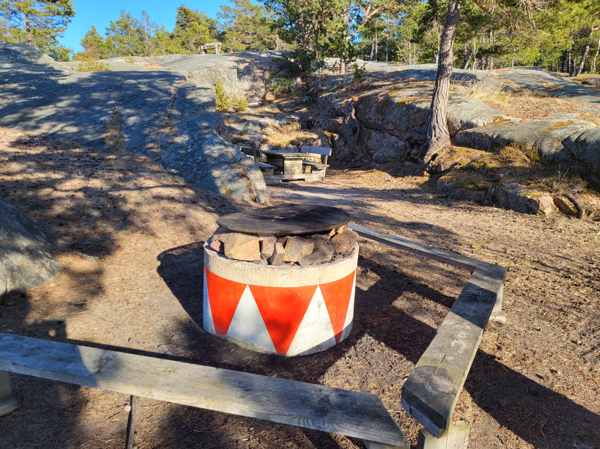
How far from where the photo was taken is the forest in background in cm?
1167

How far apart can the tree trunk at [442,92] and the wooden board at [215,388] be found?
10800 millimetres

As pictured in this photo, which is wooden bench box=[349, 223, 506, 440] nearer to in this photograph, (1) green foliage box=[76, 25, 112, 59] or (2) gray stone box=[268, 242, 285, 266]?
(2) gray stone box=[268, 242, 285, 266]

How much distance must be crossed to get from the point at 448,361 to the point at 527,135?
356 inches

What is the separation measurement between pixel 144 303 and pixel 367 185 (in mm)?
8807

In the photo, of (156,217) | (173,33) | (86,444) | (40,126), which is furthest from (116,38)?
(86,444)

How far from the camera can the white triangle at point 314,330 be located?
273 centimetres

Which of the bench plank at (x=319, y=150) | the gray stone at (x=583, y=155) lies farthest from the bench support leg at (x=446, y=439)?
the bench plank at (x=319, y=150)

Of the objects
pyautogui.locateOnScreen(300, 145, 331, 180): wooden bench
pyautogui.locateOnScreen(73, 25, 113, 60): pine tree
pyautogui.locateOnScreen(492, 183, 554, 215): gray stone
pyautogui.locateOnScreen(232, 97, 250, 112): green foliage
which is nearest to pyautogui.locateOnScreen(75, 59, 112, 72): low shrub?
pyautogui.locateOnScreen(232, 97, 250, 112): green foliage

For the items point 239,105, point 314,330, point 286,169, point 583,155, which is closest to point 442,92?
point 583,155

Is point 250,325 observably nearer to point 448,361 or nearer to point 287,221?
point 287,221

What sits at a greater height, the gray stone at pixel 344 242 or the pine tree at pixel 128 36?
the pine tree at pixel 128 36

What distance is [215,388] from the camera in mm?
1738

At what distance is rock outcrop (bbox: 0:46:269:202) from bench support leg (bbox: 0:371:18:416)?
5274 millimetres

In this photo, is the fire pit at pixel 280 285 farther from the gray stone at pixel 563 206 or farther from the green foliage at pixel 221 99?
the green foliage at pixel 221 99
